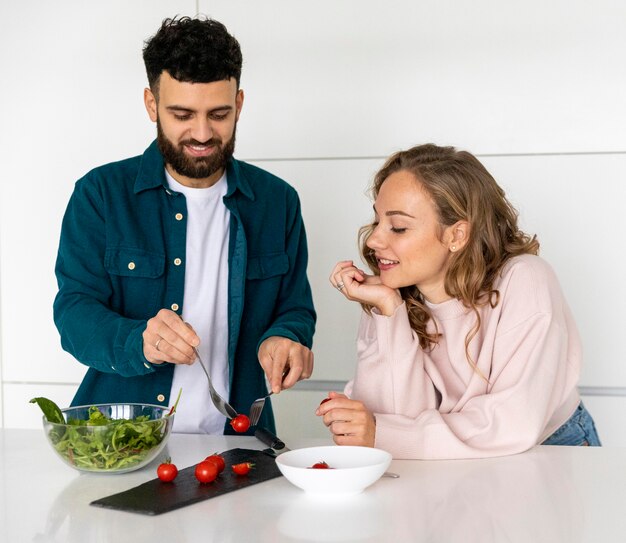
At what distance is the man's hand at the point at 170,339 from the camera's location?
192cm

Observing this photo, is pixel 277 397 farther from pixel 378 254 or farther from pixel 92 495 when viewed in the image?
pixel 92 495

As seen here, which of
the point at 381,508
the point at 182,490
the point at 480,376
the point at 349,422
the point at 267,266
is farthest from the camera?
the point at 267,266

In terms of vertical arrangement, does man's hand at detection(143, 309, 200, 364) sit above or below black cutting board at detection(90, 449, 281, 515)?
above

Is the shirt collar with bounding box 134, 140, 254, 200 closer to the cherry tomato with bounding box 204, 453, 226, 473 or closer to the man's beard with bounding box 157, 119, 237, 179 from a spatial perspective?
the man's beard with bounding box 157, 119, 237, 179

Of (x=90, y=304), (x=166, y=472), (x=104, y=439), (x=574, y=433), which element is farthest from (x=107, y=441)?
(x=574, y=433)

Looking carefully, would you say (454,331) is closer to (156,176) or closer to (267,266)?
(267,266)

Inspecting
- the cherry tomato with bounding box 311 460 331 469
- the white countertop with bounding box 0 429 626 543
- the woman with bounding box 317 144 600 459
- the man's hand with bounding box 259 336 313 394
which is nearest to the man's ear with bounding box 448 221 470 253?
the woman with bounding box 317 144 600 459

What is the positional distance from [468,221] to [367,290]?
0.31m

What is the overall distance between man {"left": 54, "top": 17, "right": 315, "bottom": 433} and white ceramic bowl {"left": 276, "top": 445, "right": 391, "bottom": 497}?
0.48m

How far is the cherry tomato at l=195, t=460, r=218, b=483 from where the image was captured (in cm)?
166

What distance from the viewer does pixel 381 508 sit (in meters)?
1.53

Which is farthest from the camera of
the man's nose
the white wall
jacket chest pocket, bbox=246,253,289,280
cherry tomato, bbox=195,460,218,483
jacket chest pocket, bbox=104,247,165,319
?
the white wall

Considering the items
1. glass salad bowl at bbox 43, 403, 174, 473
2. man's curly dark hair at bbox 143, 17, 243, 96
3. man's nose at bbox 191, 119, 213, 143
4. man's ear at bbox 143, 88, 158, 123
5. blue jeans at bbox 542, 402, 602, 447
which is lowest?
blue jeans at bbox 542, 402, 602, 447

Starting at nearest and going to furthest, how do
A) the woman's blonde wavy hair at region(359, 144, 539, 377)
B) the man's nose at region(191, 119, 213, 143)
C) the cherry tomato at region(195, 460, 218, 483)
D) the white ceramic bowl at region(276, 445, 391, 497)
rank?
the white ceramic bowl at region(276, 445, 391, 497), the cherry tomato at region(195, 460, 218, 483), the woman's blonde wavy hair at region(359, 144, 539, 377), the man's nose at region(191, 119, 213, 143)
